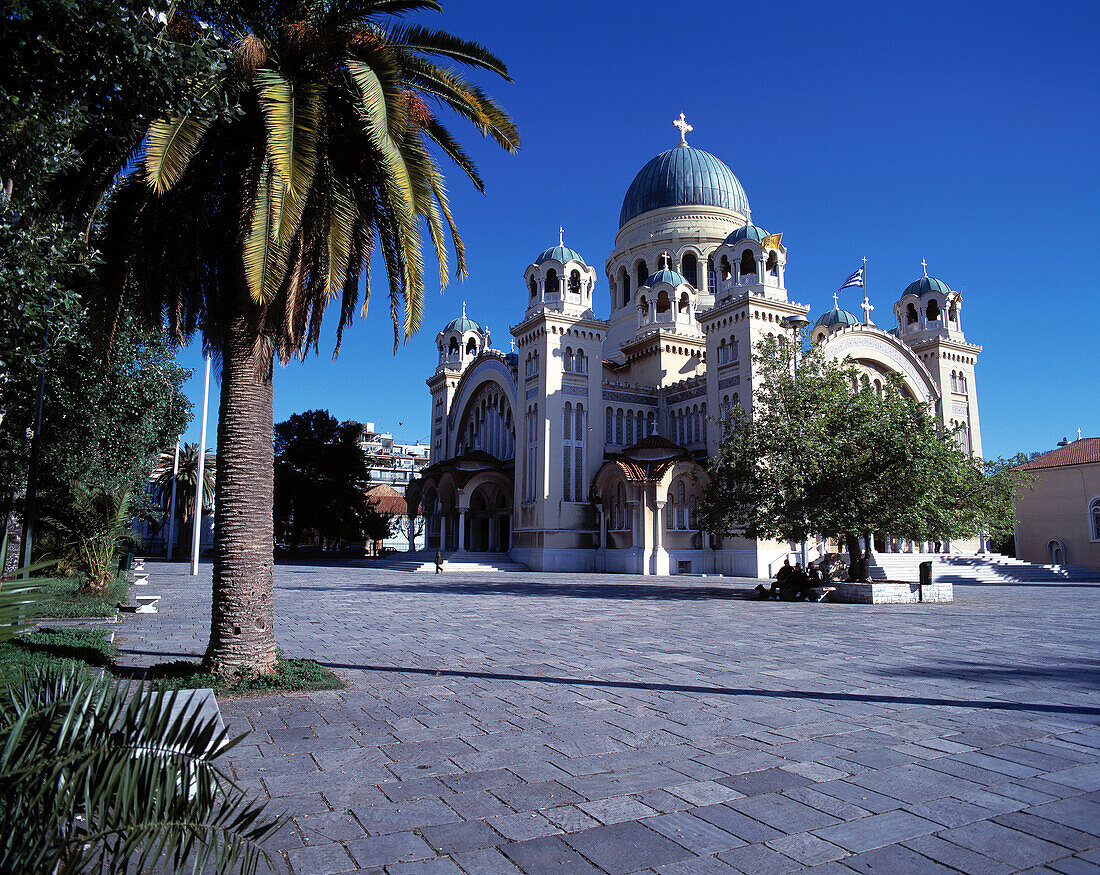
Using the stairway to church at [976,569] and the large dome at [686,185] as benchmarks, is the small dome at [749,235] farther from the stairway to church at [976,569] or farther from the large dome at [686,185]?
the stairway to church at [976,569]

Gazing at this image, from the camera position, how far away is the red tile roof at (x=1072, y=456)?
132ft

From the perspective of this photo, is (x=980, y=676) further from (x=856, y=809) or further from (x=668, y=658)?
(x=856, y=809)

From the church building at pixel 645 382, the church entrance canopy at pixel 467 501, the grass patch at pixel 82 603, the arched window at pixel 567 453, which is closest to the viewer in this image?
the grass patch at pixel 82 603

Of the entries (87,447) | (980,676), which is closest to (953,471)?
(980,676)

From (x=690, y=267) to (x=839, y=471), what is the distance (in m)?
30.9

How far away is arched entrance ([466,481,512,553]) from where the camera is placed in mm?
44500

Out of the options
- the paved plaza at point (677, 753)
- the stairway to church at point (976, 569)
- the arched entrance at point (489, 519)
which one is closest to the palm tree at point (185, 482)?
the arched entrance at point (489, 519)

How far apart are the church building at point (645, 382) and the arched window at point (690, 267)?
0.09 meters

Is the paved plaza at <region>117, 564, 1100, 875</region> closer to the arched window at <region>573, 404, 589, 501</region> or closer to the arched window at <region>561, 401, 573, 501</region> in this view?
the arched window at <region>561, 401, 573, 501</region>

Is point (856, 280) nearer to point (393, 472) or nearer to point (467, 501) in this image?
point (467, 501)

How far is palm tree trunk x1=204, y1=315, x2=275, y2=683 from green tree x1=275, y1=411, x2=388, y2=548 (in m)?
42.2

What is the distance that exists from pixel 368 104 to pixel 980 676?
885 cm

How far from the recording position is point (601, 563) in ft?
125

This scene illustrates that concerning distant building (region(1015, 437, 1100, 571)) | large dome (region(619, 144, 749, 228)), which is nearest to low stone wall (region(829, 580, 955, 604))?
distant building (region(1015, 437, 1100, 571))
